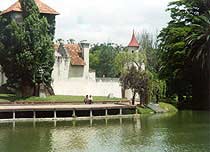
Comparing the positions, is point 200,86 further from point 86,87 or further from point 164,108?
point 86,87

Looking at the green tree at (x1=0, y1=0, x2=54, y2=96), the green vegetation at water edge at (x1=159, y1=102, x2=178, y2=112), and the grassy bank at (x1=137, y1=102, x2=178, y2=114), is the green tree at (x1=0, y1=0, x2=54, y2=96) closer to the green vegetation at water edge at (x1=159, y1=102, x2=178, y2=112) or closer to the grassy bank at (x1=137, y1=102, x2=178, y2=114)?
the grassy bank at (x1=137, y1=102, x2=178, y2=114)

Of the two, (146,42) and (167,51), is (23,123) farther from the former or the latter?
(146,42)

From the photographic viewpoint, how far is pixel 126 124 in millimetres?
44312

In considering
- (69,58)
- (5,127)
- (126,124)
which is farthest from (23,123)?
(69,58)

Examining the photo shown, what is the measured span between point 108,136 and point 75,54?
127ft

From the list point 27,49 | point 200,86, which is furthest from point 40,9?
point 200,86

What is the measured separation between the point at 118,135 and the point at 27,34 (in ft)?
81.5

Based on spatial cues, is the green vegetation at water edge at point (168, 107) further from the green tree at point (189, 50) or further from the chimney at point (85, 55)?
the chimney at point (85, 55)

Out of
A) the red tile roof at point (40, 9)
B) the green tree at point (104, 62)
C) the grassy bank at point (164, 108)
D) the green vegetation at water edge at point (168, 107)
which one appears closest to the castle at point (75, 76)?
the red tile roof at point (40, 9)

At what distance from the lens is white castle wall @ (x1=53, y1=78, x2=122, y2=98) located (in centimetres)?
6875

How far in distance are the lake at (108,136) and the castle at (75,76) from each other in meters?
22.2

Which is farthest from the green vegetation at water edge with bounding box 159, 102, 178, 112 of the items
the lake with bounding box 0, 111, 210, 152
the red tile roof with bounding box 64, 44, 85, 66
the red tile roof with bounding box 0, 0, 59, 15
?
the red tile roof with bounding box 0, 0, 59, 15

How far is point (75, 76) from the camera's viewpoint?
71125 millimetres

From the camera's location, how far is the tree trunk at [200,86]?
214 feet
